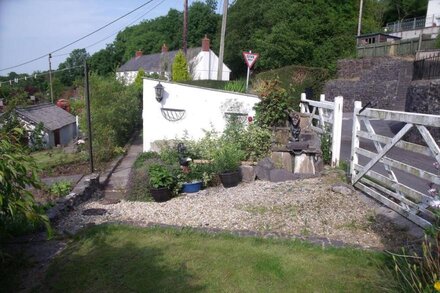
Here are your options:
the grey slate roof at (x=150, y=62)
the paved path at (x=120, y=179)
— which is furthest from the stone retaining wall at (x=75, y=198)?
the grey slate roof at (x=150, y=62)

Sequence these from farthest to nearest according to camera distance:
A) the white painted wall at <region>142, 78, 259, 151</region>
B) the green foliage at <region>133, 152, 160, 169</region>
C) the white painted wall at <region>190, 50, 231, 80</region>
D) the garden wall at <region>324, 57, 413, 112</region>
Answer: the white painted wall at <region>190, 50, 231, 80</region>
the garden wall at <region>324, 57, 413, 112</region>
the white painted wall at <region>142, 78, 259, 151</region>
the green foliage at <region>133, 152, 160, 169</region>

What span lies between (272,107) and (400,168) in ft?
17.1

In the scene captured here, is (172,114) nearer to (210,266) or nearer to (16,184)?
(210,266)

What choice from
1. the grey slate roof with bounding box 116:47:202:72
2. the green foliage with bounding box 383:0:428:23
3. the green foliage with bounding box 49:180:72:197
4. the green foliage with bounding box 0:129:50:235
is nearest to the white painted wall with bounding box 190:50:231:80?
the grey slate roof with bounding box 116:47:202:72

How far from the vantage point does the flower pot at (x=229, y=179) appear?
805 cm

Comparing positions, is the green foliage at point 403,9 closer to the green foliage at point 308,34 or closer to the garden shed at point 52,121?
the green foliage at point 308,34

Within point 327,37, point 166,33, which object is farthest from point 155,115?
point 166,33

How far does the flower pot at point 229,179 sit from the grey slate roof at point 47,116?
17.3 meters

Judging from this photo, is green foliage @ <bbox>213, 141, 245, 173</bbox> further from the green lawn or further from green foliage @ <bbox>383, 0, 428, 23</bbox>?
green foliage @ <bbox>383, 0, 428, 23</bbox>

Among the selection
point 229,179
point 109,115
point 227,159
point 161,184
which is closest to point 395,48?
point 109,115

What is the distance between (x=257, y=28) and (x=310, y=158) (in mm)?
30472

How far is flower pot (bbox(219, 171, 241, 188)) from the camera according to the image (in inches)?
317

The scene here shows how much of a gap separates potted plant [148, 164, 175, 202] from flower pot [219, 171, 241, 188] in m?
1.08

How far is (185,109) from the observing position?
443 inches
